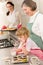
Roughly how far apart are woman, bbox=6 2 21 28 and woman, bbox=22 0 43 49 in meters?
0.17

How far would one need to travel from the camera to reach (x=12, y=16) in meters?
1.28

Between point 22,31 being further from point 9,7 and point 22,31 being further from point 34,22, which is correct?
point 9,7

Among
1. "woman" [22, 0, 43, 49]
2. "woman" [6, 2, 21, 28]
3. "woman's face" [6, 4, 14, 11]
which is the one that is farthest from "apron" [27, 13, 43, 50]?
"woman's face" [6, 4, 14, 11]

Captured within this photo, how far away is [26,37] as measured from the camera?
1.06m

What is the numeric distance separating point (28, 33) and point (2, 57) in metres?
0.26

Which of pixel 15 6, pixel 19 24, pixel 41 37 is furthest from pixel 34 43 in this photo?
pixel 15 6

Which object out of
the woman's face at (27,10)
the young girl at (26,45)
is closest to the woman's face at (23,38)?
the young girl at (26,45)

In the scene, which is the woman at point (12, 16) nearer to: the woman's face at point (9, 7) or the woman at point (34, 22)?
the woman's face at point (9, 7)

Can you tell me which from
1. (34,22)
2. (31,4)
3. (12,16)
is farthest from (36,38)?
(12,16)

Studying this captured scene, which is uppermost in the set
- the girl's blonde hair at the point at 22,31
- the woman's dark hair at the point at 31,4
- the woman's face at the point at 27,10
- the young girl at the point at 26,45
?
the woman's dark hair at the point at 31,4

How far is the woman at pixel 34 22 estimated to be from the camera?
0.96 metres

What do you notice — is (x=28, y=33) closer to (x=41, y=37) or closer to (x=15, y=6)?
(x=41, y=37)

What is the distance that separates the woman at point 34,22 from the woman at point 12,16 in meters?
0.17

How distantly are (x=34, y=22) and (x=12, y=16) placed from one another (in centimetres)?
33
